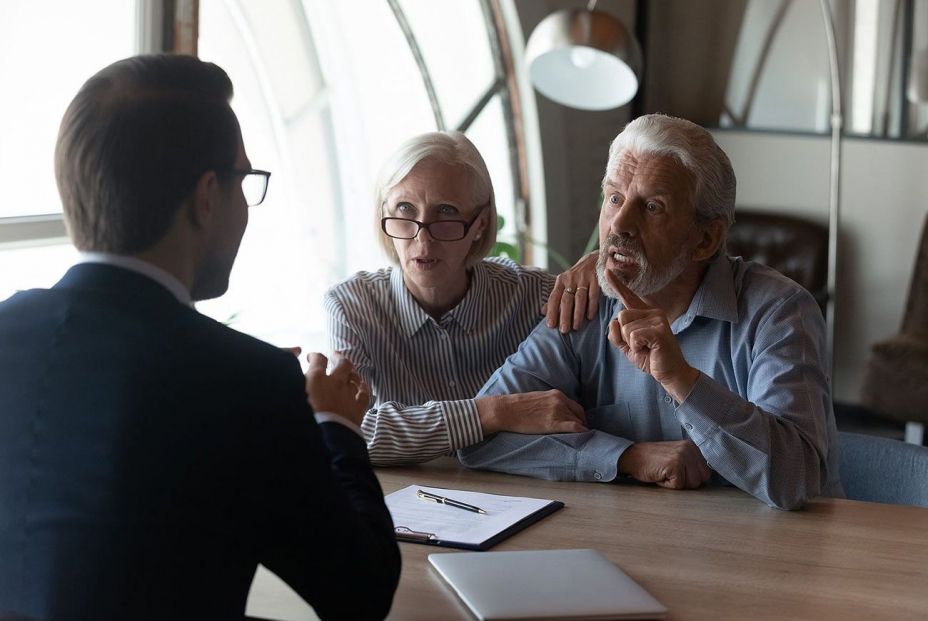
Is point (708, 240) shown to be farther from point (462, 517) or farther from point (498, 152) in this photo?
point (498, 152)

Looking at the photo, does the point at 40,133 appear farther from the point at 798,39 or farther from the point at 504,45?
the point at 798,39

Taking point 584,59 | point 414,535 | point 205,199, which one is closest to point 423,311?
point 414,535

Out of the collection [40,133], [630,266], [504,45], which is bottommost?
[630,266]

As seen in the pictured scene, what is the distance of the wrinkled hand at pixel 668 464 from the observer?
204 centimetres

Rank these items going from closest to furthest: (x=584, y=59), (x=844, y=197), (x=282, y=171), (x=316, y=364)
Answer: (x=316, y=364) < (x=584, y=59) < (x=282, y=171) < (x=844, y=197)

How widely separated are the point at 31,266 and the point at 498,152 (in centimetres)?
285

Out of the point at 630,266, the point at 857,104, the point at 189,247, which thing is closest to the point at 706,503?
the point at 630,266

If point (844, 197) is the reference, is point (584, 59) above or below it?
above

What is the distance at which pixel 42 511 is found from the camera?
1.20 meters

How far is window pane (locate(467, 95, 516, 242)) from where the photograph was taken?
5.65 meters

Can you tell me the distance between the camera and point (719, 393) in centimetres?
196

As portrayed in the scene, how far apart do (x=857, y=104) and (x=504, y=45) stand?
1873 mm

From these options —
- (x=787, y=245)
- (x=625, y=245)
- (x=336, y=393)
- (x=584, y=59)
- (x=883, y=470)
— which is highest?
(x=584, y=59)

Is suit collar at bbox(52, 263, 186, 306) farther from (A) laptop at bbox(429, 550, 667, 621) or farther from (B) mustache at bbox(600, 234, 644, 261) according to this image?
(B) mustache at bbox(600, 234, 644, 261)
